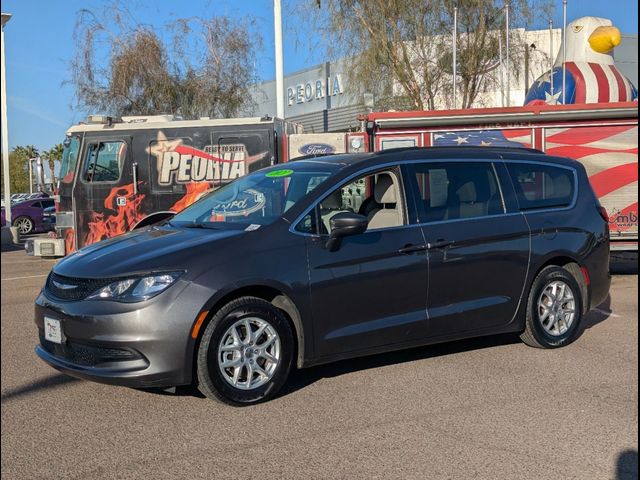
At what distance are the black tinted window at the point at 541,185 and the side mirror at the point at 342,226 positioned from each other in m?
1.89

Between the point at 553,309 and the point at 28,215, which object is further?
the point at 28,215

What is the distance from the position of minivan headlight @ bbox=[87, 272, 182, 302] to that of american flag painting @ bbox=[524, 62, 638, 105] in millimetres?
15035

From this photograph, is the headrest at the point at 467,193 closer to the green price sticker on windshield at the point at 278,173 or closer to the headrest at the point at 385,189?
the headrest at the point at 385,189

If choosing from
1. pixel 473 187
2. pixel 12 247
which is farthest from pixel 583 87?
pixel 12 247

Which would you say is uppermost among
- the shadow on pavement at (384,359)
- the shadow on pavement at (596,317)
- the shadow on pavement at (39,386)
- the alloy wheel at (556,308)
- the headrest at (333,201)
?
the headrest at (333,201)

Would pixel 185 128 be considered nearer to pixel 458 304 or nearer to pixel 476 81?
pixel 458 304

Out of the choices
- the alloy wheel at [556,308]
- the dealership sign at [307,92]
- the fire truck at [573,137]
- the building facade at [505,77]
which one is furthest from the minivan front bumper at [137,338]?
the dealership sign at [307,92]

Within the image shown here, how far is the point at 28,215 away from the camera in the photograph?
24062 millimetres

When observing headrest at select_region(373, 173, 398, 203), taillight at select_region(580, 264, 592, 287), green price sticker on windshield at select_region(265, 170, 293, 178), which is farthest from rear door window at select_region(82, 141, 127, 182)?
taillight at select_region(580, 264, 592, 287)

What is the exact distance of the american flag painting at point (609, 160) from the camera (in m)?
10.7

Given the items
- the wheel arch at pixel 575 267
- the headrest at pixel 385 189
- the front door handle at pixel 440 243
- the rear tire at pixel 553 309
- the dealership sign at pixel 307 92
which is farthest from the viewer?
the dealership sign at pixel 307 92

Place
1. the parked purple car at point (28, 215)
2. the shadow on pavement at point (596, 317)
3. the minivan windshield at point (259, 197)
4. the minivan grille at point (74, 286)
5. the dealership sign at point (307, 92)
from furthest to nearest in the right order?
the dealership sign at point (307, 92)
the parked purple car at point (28, 215)
the shadow on pavement at point (596, 317)
the minivan windshield at point (259, 197)
the minivan grille at point (74, 286)

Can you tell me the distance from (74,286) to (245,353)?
1.22m

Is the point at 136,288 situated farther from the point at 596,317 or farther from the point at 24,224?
the point at 24,224
